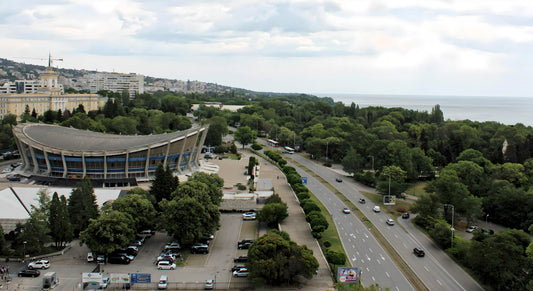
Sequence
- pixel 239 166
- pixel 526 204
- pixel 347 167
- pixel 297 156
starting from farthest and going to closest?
pixel 297 156 → pixel 239 166 → pixel 347 167 → pixel 526 204

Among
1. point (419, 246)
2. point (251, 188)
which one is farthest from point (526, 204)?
point (251, 188)

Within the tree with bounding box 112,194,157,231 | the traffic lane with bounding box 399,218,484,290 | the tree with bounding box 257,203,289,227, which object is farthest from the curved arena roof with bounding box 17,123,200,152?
the traffic lane with bounding box 399,218,484,290

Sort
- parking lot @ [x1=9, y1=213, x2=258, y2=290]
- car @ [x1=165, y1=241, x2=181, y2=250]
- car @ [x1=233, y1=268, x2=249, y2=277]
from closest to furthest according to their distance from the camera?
parking lot @ [x1=9, y1=213, x2=258, y2=290] → car @ [x1=233, y1=268, x2=249, y2=277] → car @ [x1=165, y1=241, x2=181, y2=250]

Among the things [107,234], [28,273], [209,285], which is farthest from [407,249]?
[28,273]

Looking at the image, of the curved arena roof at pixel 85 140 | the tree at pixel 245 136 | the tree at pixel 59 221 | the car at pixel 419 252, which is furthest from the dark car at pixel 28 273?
the tree at pixel 245 136

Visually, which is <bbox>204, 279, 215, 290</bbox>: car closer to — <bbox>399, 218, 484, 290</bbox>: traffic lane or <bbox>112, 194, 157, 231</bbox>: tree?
<bbox>112, 194, 157, 231</bbox>: tree

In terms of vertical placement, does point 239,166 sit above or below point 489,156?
below

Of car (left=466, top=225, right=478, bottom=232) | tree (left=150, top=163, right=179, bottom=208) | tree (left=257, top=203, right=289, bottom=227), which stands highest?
tree (left=150, top=163, right=179, bottom=208)

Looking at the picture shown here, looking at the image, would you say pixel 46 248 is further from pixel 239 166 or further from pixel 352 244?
pixel 239 166
